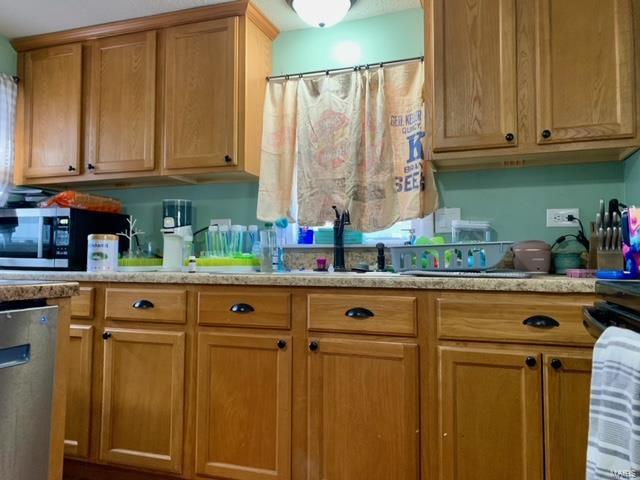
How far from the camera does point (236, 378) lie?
184 centimetres

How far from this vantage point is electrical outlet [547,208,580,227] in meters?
2.16

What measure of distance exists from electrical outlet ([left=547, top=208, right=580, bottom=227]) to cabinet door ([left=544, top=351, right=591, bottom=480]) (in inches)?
34.2

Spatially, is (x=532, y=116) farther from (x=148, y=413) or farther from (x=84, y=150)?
(x=84, y=150)

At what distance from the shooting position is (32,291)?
1014mm

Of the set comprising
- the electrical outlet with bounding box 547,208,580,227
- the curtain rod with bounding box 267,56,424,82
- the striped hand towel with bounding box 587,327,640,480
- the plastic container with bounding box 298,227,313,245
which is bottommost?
the striped hand towel with bounding box 587,327,640,480

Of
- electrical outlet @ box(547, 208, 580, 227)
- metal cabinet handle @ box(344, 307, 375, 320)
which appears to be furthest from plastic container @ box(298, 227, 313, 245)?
electrical outlet @ box(547, 208, 580, 227)

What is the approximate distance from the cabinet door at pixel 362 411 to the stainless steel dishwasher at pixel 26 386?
93cm

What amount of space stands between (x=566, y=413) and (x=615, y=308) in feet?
2.01

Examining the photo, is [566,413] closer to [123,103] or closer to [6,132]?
[123,103]

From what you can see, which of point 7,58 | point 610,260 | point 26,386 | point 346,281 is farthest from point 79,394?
point 610,260

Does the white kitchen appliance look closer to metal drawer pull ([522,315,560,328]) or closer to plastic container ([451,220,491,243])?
plastic container ([451,220,491,243])

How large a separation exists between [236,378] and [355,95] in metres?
1.56

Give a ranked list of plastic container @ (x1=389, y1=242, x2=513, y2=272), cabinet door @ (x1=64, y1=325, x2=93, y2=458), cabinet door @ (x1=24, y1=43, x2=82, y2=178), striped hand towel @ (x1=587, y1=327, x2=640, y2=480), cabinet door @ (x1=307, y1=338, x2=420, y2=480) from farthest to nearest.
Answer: cabinet door @ (x1=24, y1=43, x2=82, y2=178) → cabinet door @ (x1=64, y1=325, x2=93, y2=458) → plastic container @ (x1=389, y1=242, x2=513, y2=272) → cabinet door @ (x1=307, y1=338, x2=420, y2=480) → striped hand towel @ (x1=587, y1=327, x2=640, y2=480)

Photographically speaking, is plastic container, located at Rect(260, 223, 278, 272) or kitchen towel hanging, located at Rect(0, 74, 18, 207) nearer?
plastic container, located at Rect(260, 223, 278, 272)
